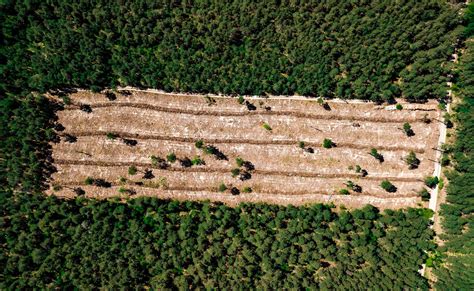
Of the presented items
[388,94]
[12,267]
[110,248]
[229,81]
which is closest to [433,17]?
[388,94]

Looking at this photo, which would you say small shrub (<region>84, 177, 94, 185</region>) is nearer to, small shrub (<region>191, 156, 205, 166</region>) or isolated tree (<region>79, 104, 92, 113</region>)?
isolated tree (<region>79, 104, 92, 113</region>)

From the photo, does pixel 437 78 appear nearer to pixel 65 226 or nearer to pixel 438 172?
pixel 438 172

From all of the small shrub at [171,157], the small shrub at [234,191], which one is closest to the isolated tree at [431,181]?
the small shrub at [234,191]

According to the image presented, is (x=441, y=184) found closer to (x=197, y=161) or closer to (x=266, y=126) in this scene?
(x=266, y=126)

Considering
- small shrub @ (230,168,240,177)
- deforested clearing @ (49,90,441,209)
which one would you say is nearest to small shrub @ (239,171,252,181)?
deforested clearing @ (49,90,441,209)

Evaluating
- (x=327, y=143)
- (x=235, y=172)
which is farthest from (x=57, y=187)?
(x=327, y=143)

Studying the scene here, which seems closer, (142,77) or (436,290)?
(436,290)

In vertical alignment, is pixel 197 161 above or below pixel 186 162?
above
